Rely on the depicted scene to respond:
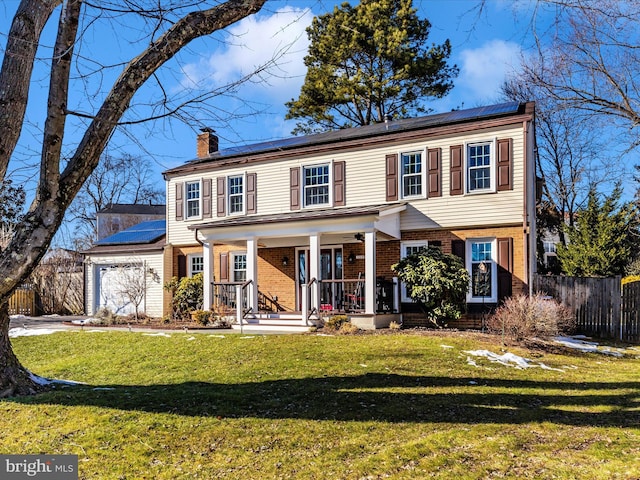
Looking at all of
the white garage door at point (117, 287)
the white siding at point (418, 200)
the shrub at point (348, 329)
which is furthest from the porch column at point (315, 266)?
the white garage door at point (117, 287)

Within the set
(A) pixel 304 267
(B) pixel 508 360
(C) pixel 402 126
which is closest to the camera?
(B) pixel 508 360

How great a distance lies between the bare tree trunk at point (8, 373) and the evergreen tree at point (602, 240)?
68.1 feet

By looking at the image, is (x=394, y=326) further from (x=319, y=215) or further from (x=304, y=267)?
(x=304, y=267)

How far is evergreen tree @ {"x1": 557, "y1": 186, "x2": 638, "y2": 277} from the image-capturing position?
21266 mm

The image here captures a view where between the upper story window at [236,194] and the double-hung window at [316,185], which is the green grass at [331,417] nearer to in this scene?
the double-hung window at [316,185]

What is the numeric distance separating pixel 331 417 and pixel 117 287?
17.3 meters

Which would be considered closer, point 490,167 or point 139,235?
point 490,167

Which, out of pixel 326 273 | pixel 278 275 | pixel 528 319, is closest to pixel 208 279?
pixel 278 275

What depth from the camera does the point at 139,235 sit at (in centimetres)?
2267

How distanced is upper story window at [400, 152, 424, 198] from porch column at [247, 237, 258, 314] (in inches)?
194

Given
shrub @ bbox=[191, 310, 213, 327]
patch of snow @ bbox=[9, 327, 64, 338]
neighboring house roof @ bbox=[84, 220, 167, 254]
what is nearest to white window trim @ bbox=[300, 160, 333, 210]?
shrub @ bbox=[191, 310, 213, 327]

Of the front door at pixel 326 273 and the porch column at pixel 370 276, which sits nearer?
the porch column at pixel 370 276

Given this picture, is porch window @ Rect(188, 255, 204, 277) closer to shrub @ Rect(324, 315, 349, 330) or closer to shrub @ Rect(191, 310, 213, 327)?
shrub @ Rect(191, 310, 213, 327)

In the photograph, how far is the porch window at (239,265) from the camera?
19.2 meters
